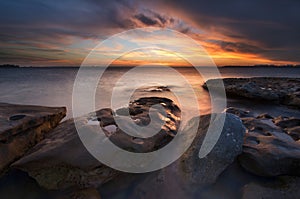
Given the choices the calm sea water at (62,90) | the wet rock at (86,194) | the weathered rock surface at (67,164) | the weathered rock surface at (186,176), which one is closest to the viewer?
the wet rock at (86,194)

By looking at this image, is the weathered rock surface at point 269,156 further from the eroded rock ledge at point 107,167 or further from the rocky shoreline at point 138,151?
the eroded rock ledge at point 107,167

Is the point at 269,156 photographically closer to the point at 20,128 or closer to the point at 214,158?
the point at 214,158

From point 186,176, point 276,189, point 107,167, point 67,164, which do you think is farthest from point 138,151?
point 276,189

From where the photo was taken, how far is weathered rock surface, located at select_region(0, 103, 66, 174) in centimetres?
290

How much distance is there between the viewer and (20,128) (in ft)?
10.7

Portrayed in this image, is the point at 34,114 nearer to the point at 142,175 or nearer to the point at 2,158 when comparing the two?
the point at 2,158

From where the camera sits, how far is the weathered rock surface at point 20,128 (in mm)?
2896

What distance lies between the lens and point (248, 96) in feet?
34.2

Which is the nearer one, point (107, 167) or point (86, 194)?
point (86, 194)

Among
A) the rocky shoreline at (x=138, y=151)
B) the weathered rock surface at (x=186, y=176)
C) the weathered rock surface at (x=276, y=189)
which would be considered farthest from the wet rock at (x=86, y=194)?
the weathered rock surface at (x=276, y=189)

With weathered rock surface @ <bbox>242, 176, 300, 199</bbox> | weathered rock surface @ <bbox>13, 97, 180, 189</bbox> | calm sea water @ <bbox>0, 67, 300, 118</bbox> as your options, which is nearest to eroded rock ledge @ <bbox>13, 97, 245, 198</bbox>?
weathered rock surface @ <bbox>13, 97, 180, 189</bbox>

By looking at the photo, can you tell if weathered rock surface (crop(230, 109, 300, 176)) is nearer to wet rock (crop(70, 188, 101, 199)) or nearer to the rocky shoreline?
the rocky shoreline

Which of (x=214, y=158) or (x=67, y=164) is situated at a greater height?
(x=67, y=164)

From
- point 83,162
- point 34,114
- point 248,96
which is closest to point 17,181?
point 83,162
